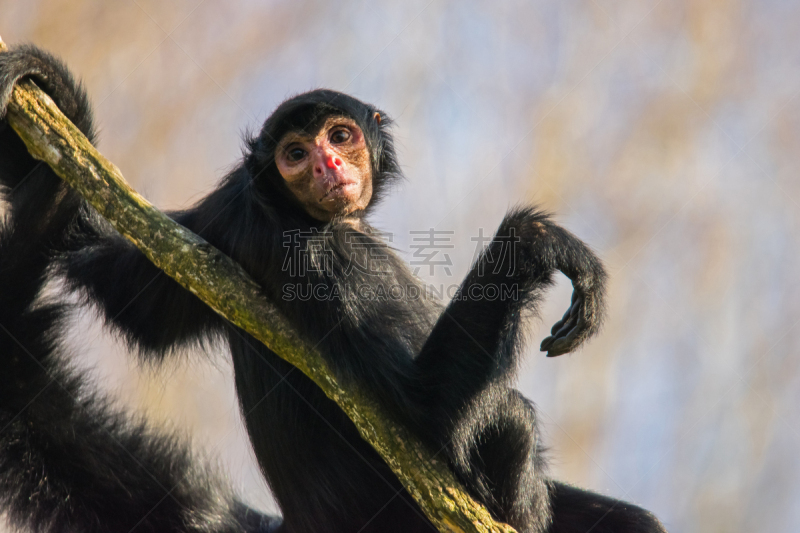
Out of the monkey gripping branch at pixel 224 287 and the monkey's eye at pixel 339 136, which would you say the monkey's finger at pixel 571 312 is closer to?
the monkey gripping branch at pixel 224 287

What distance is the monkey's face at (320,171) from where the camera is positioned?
6.07 metres

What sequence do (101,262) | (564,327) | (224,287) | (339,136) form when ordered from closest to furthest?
(224,287), (564,327), (339,136), (101,262)

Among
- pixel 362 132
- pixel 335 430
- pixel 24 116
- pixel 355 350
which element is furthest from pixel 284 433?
pixel 24 116

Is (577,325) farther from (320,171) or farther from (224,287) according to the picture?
(224,287)

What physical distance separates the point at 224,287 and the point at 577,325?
268 cm

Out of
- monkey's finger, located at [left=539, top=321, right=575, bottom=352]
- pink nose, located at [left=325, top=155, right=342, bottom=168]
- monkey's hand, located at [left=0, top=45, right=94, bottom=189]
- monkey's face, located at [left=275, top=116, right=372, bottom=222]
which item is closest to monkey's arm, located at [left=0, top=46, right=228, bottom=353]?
monkey's hand, located at [left=0, top=45, right=94, bottom=189]

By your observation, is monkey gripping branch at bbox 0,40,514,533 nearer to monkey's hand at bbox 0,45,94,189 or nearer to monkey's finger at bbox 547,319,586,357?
monkey's hand at bbox 0,45,94,189

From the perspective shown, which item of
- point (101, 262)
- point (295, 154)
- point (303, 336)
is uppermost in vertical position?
point (295, 154)

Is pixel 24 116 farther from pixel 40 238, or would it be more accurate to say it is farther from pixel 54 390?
pixel 54 390

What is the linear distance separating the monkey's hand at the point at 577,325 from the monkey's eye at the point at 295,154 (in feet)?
8.54

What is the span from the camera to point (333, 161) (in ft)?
20.2

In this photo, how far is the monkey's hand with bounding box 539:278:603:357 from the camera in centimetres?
534

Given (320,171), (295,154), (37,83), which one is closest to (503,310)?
(320,171)

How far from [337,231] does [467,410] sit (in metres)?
1.83
